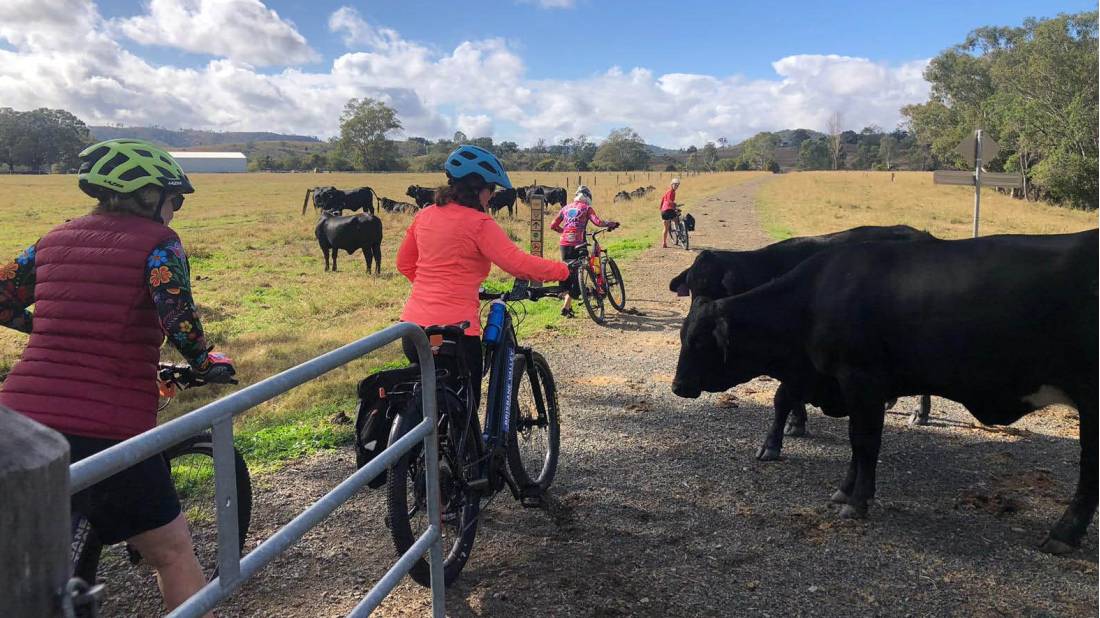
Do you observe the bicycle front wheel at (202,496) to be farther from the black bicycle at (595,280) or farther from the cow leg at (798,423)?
the black bicycle at (595,280)

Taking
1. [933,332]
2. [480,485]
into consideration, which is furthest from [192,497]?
[933,332]

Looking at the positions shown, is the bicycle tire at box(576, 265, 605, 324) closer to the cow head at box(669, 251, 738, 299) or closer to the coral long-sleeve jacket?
the cow head at box(669, 251, 738, 299)

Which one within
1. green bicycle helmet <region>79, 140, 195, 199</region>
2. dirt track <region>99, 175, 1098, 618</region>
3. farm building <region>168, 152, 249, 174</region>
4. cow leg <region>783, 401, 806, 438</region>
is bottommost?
dirt track <region>99, 175, 1098, 618</region>

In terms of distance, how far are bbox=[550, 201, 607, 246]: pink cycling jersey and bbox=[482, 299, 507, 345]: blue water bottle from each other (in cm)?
622

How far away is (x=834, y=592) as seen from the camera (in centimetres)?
329

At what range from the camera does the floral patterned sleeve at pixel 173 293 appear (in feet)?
7.42

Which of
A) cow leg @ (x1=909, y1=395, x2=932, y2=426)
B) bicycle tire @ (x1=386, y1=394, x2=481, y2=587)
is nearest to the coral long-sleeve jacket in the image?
bicycle tire @ (x1=386, y1=394, x2=481, y2=587)

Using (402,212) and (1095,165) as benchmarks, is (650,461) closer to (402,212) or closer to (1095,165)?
(402,212)

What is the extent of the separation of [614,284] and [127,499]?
26.0ft

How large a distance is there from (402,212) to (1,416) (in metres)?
25.0

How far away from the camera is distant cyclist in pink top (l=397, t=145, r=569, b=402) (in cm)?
340

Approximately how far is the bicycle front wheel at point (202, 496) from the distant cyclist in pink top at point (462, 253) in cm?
90

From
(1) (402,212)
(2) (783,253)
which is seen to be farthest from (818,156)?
(2) (783,253)

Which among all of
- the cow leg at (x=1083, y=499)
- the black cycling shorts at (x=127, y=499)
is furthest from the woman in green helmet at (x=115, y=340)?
the cow leg at (x=1083, y=499)
